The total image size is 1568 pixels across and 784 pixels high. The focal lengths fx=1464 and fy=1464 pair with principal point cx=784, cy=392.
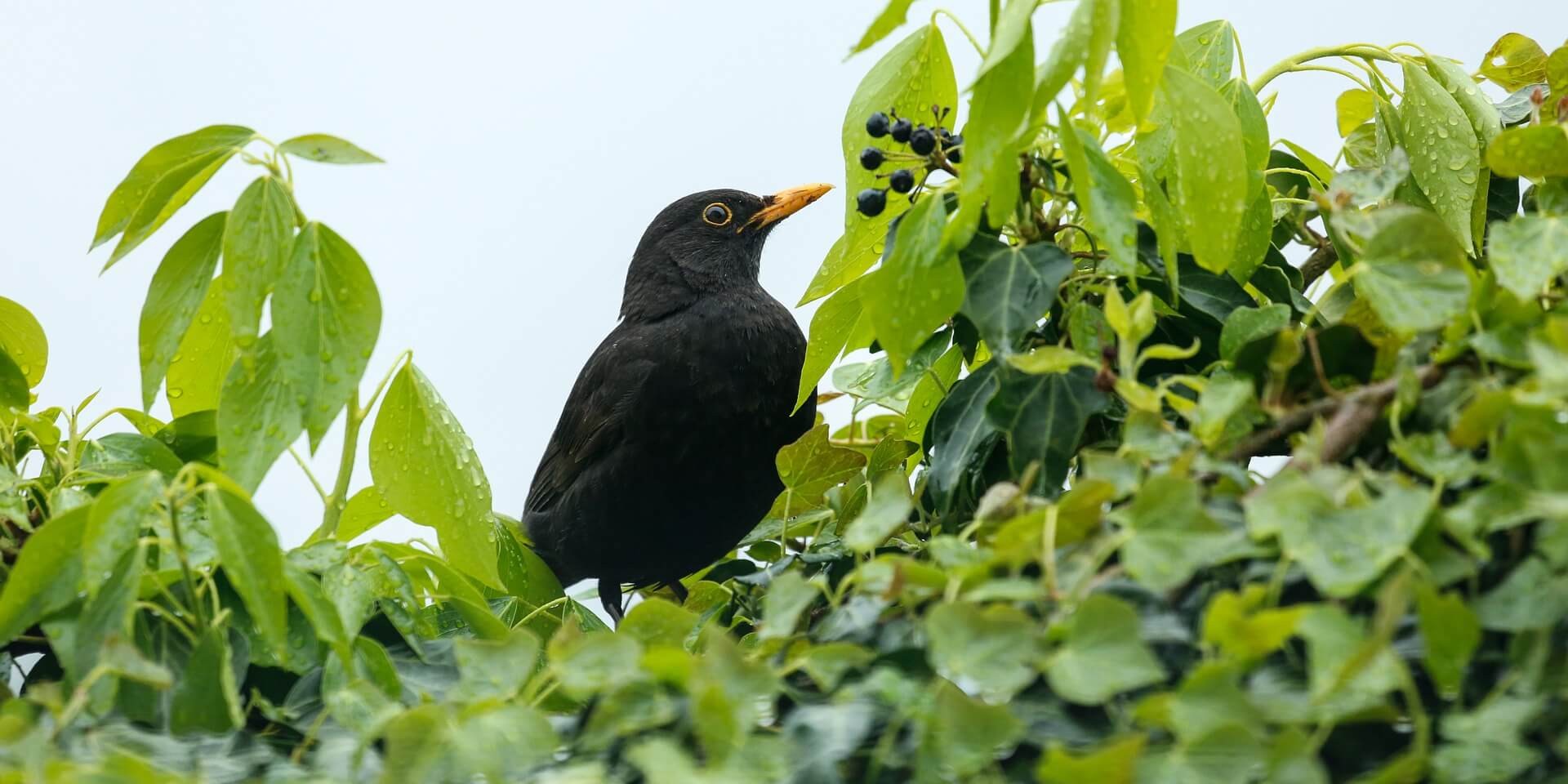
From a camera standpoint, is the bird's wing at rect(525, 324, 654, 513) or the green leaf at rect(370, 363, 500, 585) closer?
the green leaf at rect(370, 363, 500, 585)

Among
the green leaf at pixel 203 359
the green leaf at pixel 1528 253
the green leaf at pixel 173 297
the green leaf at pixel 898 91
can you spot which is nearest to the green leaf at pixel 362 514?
the green leaf at pixel 203 359

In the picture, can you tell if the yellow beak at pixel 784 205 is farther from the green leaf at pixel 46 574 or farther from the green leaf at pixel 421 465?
the green leaf at pixel 46 574

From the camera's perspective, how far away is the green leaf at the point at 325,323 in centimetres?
160

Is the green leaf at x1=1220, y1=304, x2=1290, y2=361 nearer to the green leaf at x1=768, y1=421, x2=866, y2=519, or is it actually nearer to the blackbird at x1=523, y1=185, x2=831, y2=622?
the green leaf at x1=768, y1=421, x2=866, y2=519

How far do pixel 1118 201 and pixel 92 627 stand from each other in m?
1.13

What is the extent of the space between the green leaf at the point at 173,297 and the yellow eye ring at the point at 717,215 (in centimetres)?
272

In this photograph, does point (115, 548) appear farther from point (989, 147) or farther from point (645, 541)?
point (645, 541)

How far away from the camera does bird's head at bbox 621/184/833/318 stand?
13.6ft

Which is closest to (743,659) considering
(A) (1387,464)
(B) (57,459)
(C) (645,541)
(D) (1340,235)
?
(A) (1387,464)

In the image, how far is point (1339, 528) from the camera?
3.69 ft

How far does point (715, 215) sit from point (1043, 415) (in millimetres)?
2900

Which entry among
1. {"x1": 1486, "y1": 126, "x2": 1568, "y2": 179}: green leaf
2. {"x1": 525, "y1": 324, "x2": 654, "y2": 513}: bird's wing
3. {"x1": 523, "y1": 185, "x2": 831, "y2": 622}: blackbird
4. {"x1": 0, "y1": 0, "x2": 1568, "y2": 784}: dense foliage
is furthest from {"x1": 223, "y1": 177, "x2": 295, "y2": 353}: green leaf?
{"x1": 525, "y1": 324, "x2": 654, "y2": 513}: bird's wing

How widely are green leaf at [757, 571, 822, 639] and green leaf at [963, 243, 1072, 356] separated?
382mm

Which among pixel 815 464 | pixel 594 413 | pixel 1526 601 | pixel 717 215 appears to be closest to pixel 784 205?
pixel 717 215
